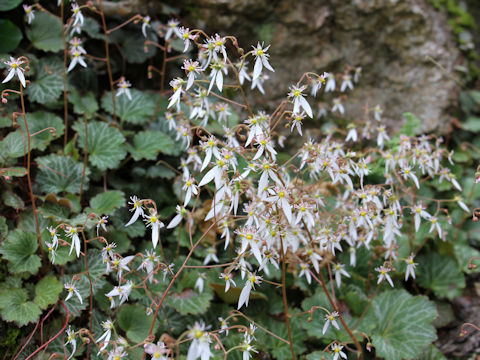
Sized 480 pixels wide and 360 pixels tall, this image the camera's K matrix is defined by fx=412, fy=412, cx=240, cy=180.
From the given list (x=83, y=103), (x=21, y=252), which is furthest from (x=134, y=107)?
(x=21, y=252)

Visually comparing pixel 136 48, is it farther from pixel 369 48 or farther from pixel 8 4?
pixel 369 48

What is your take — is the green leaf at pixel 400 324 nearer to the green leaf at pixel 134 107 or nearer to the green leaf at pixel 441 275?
the green leaf at pixel 441 275

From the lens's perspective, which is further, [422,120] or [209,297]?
[422,120]

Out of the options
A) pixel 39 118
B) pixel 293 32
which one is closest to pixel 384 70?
pixel 293 32

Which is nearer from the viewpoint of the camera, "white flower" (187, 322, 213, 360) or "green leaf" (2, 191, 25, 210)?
"white flower" (187, 322, 213, 360)

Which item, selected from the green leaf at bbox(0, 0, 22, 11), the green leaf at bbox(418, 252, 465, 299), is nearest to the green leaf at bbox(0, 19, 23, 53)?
the green leaf at bbox(0, 0, 22, 11)

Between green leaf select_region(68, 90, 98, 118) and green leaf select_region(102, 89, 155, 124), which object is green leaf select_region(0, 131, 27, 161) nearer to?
green leaf select_region(68, 90, 98, 118)

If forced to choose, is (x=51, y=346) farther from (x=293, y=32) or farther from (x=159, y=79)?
Answer: (x=293, y=32)
